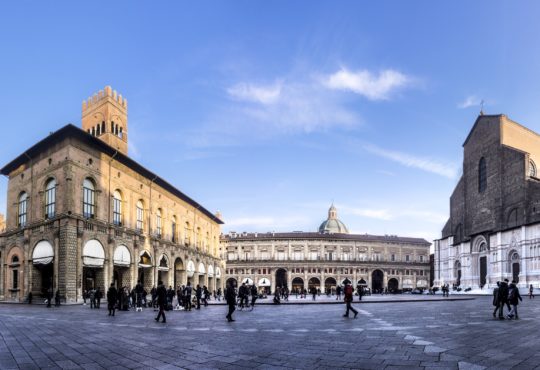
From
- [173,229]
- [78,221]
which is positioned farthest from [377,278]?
[78,221]

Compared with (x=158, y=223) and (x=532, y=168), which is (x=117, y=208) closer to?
(x=158, y=223)

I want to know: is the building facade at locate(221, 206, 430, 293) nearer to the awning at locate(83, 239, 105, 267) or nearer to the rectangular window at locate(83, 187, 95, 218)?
the awning at locate(83, 239, 105, 267)

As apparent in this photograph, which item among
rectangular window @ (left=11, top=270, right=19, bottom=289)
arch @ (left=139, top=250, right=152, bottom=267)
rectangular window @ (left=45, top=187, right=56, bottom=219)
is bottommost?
rectangular window @ (left=11, top=270, right=19, bottom=289)

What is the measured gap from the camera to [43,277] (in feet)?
103

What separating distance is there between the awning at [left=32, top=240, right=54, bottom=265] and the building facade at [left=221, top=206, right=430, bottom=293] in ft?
196

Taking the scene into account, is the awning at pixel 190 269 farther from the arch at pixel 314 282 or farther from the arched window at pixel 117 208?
the arch at pixel 314 282

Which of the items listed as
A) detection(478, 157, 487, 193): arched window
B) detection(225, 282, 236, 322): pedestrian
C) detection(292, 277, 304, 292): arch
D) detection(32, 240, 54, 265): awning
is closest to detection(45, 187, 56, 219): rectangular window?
detection(32, 240, 54, 265): awning

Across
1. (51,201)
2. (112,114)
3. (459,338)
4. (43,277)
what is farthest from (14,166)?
(459,338)

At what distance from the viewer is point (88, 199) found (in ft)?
101

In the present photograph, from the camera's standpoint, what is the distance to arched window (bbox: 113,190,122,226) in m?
34.1

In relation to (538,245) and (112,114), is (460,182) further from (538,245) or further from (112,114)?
(112,114)

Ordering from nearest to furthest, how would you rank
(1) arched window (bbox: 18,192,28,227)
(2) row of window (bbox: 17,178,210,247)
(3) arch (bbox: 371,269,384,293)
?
(2) row of window (bbox: 17,178,210,247) → (1) arched window (bbox: 18,192,28,227) → (3) arch (bbox: 371,269,384,293)

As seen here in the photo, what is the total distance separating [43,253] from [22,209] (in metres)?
5.80

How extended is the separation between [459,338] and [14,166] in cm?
3408
